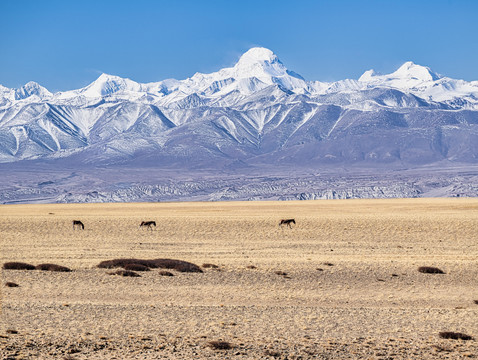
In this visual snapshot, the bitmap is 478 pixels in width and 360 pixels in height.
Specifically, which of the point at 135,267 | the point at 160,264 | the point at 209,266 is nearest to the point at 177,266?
the point at 160,264

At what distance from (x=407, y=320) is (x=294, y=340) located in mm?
4176

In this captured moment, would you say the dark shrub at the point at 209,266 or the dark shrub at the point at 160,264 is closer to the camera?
the dark shrub at the point at 160,264

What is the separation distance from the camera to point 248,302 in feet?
73.8

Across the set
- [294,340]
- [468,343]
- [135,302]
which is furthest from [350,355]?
[135,302]

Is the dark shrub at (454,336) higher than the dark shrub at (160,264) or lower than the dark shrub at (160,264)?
lower

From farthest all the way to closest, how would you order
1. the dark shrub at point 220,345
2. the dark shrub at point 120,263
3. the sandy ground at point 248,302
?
the dark shrub at point 120,263, the sandy ground at point 248,302, the dark shrub at point 220,345

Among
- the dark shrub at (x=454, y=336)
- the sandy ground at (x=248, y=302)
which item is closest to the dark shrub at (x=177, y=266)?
the sandy ground at (x=248, y=302)

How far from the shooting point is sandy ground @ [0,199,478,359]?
1652 cm

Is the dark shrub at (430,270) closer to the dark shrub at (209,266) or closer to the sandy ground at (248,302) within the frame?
the sandy ground at (248,302)

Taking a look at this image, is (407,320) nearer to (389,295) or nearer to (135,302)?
(389,295)

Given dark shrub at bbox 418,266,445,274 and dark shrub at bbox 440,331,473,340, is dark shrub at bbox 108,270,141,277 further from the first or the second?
dark shrub at bbox 440,331,473,340

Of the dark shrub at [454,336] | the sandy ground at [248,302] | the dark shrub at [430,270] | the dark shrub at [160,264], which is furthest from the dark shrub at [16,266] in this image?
the dark shrub at [454,336]

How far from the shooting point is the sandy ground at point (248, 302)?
16.5 meters

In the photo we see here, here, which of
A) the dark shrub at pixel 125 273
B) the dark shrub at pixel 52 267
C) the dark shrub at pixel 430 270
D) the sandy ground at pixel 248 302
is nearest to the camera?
the sandy ground at pixel 248 302
